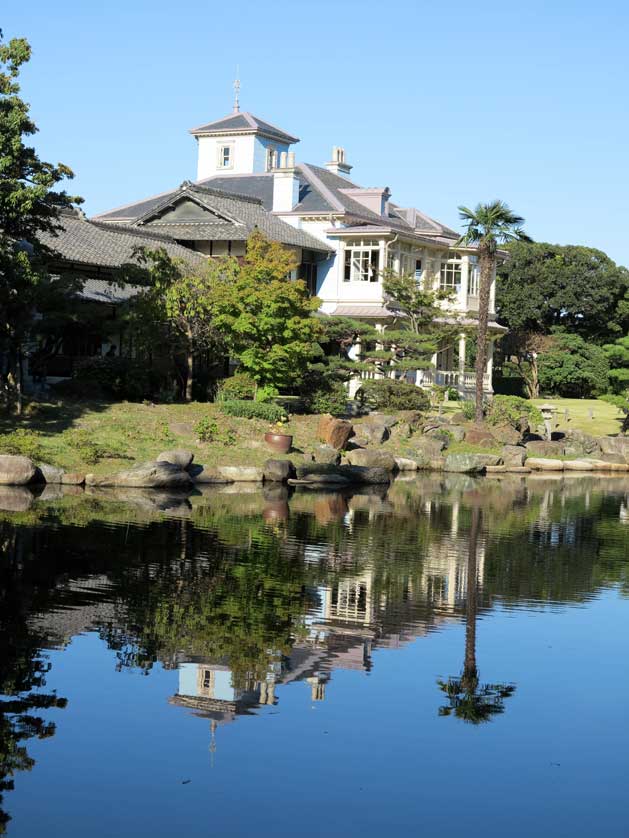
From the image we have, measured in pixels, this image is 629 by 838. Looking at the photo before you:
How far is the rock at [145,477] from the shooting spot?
1102 inches

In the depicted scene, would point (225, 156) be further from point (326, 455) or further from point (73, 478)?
point (73, 478)

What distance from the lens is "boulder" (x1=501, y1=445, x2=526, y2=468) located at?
4041 centimetres

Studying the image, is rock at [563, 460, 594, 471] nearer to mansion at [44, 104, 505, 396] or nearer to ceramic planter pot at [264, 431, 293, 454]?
mansion at [44, 104, 505, 396]

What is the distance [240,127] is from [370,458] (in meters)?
30.0

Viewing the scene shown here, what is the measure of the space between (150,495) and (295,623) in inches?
511

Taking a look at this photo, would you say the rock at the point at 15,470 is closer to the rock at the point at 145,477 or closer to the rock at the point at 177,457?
the rock at the point at 145,477

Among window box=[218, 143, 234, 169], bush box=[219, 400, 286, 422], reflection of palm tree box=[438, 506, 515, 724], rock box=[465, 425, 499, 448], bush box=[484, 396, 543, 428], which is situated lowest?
reflection of palm tree box=[438, 506, 515, 724]

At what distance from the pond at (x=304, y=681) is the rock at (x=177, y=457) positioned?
684cm

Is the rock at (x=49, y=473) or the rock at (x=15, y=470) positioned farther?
the rock at (x=49, y=473)

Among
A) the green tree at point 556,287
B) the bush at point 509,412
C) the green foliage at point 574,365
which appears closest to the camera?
the bush at point 509,412

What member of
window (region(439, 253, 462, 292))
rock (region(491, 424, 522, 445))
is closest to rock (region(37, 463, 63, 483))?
rock (region(491, 424, 522, 445))

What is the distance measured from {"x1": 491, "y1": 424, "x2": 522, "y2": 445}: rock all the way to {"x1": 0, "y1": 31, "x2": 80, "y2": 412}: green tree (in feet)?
Answer: 56.4

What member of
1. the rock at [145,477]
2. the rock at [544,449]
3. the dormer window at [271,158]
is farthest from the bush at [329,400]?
the dormer window at [271,158]

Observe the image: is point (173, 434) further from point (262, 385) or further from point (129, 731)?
point (129, 731)
